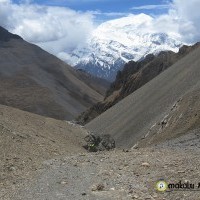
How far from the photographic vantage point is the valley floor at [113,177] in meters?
12.4

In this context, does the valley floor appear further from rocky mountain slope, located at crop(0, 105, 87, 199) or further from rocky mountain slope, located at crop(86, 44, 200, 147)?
rocky mountain slope, located at crop(86, 44, 200, 147)

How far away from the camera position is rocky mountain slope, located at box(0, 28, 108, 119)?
13188cm

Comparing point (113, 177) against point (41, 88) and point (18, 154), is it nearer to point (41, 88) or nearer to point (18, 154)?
point (18, 154)

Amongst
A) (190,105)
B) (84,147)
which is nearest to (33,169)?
(84,147)

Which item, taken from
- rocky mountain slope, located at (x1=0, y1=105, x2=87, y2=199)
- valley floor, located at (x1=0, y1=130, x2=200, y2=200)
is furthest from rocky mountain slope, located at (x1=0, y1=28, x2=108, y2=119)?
valley floor, located at (x1=0, y1=130, x2=200, y2=200)

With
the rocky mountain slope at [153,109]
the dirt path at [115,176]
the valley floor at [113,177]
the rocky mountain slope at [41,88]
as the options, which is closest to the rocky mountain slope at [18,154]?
the valley floor at [113,177]

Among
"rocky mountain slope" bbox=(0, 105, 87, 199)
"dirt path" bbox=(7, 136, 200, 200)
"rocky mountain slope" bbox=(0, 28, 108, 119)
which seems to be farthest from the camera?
"rocky mountain slope" bbox=(0, 28, 108, 119)

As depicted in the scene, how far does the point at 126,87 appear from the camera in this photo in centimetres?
9600

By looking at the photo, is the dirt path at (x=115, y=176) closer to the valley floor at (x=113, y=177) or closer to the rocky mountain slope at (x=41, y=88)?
the valley floor at (x=113, y=177)

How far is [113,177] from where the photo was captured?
46.4 ft

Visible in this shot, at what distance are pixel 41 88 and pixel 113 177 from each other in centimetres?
13619

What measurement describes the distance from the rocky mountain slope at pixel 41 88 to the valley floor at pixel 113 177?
332ft

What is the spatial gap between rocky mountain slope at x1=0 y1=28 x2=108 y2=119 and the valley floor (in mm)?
101228

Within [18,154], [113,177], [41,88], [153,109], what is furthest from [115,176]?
[41,88]
